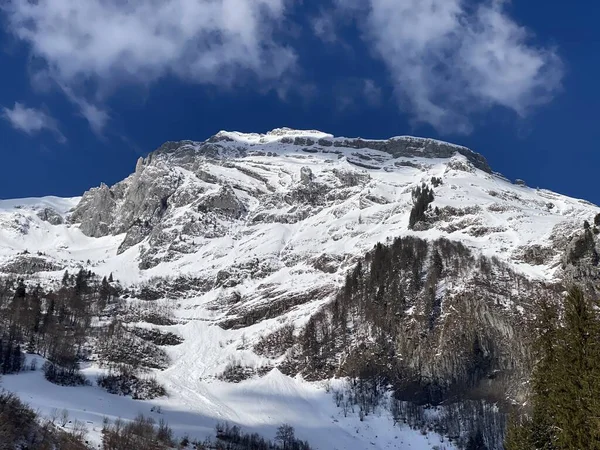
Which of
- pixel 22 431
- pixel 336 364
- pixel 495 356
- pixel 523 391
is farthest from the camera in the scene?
pixel 336 364

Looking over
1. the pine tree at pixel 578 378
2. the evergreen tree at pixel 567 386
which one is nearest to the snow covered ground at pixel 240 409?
the evergreen tree at pixel 567 386

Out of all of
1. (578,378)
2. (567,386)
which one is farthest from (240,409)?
(578,378)

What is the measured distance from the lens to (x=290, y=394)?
16975 centimetres

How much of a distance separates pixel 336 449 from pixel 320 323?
56454mm

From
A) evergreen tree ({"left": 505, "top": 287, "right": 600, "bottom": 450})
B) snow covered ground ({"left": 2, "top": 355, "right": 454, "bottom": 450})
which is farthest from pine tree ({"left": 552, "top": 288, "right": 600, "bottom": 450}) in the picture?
snow covered ground ({"left": 2, "top": 355, "right": 454, "bottom": 450})

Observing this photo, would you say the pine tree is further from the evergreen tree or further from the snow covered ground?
the snow covered ground

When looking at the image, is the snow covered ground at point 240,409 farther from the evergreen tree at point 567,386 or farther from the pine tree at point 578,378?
the pine tree at point 578,378

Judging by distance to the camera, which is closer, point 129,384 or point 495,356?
point 495,356

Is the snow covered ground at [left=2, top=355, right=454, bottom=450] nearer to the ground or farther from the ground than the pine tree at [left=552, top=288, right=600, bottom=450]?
nearer to the ground

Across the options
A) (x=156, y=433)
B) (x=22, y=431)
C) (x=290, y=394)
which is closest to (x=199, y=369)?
(x=290, y=394)

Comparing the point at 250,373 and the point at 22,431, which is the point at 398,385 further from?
the point at 22,431

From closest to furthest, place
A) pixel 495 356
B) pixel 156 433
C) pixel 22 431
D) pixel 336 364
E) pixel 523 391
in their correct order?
pixel 22 431, pixel 156 433, pixel 523 391, pixel 495 356, pixel 336 364

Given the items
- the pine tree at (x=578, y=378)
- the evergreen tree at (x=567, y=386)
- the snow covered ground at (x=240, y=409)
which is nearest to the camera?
the pine tree at (x=578, y=378)

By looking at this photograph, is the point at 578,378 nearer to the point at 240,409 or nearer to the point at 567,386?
the point at 567,386
